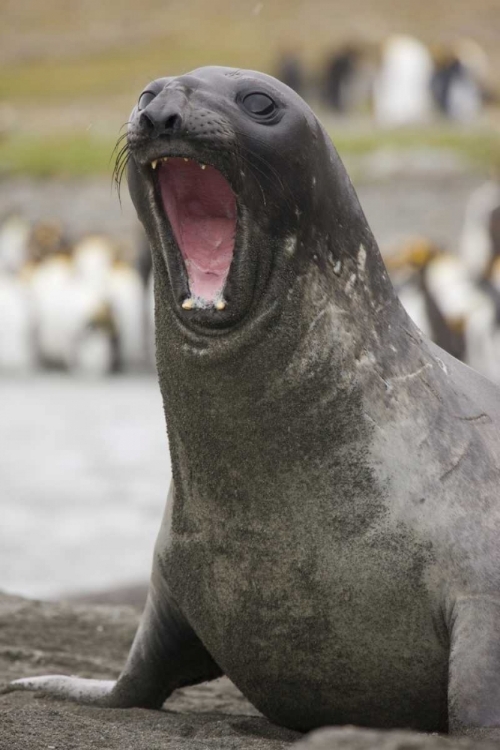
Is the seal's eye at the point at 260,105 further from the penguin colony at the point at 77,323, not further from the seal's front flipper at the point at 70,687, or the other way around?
the penguin colony at the point at 77,323

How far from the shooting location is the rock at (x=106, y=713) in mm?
2217

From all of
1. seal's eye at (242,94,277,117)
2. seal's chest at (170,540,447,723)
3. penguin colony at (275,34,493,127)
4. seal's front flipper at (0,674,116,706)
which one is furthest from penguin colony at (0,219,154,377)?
penguin colony at (275,34,493,127)

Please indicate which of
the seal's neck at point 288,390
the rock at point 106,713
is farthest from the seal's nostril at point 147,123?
the rock at point 106,713

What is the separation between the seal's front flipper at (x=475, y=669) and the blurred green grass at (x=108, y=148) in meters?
19.9

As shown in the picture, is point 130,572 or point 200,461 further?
point 130,572

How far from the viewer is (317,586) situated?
341 centimetres

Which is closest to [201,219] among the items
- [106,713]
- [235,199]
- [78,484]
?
[235,199]

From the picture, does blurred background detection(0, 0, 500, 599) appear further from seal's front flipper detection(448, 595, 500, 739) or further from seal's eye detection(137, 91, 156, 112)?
seal's front flipper detection(448, 595, 500, 739)

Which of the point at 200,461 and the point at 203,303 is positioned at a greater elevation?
the point at 203,303

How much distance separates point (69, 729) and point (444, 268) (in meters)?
13.6

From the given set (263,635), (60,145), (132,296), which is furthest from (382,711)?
(60,145)

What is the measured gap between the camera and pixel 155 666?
405 centimetres

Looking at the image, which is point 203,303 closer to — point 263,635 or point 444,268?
point 263,635

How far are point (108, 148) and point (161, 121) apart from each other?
22.6 metres
